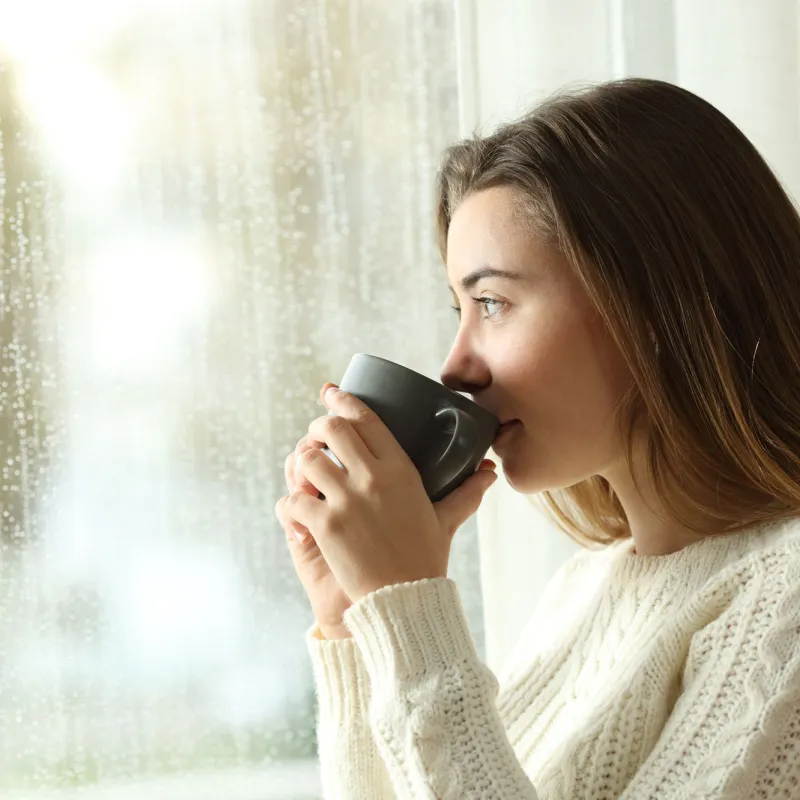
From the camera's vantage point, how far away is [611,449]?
94 centimetres

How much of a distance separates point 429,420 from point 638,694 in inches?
11.5

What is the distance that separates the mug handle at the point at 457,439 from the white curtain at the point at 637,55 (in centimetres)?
47

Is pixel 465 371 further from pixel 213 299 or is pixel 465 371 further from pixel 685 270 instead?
pixel 213 299

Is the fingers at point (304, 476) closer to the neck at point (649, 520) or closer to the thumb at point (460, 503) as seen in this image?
the thumb at point (460, 503)

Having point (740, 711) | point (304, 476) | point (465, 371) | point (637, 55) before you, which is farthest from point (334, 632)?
point (637, 55)

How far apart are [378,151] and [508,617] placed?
2.07ft

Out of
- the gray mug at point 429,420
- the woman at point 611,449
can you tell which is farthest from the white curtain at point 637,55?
the gray mug at point 429,420

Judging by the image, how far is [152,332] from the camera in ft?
4.06

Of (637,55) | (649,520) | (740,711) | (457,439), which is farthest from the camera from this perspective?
(637,55)

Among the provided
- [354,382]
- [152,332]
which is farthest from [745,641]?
[152,332]

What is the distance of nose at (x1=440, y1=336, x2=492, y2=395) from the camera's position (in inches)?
36.7

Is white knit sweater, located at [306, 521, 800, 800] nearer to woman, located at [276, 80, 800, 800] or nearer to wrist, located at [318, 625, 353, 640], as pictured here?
→ woman, located at [276, 80, 800, 800]

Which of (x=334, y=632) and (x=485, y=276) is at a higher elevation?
(x=485, y=276)

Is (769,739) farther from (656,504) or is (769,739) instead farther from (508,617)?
(508,617)
